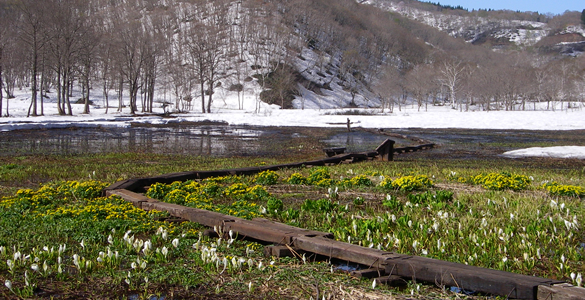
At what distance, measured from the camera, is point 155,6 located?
18312 cm

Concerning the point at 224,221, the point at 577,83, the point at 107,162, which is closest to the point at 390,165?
the point at 107,162

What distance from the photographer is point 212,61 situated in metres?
93.4

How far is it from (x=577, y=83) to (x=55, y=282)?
15599cm

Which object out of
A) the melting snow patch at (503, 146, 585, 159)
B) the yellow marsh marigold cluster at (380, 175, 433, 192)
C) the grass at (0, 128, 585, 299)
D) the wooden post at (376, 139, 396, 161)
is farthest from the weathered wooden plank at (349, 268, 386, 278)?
the melting snow patch at (503, 146, 585, 159)

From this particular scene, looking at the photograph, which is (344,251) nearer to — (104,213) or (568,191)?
(104,213)

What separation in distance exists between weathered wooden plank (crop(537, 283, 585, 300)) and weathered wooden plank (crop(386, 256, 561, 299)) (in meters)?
0.06

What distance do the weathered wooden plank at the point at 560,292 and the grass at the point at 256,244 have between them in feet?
2.35

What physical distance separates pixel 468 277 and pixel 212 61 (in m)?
92.3

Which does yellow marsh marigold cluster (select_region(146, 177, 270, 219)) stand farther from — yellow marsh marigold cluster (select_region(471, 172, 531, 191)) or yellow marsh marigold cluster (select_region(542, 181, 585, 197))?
yellow marsh marigold cluster (select_region(542, 181, 585, 197))

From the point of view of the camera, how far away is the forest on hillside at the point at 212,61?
70.6 m

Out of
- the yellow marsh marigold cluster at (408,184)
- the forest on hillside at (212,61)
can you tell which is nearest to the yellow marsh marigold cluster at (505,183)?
the yellow marsh marigold cluster at (408,184)

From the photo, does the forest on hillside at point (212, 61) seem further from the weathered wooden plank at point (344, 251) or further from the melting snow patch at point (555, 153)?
the weathered wooden plank at point (344, 251)

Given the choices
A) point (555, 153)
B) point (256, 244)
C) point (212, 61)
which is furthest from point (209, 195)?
point (212, 61)

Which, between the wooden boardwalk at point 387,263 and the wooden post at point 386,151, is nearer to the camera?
the wooden boardwalk at point 387,263
